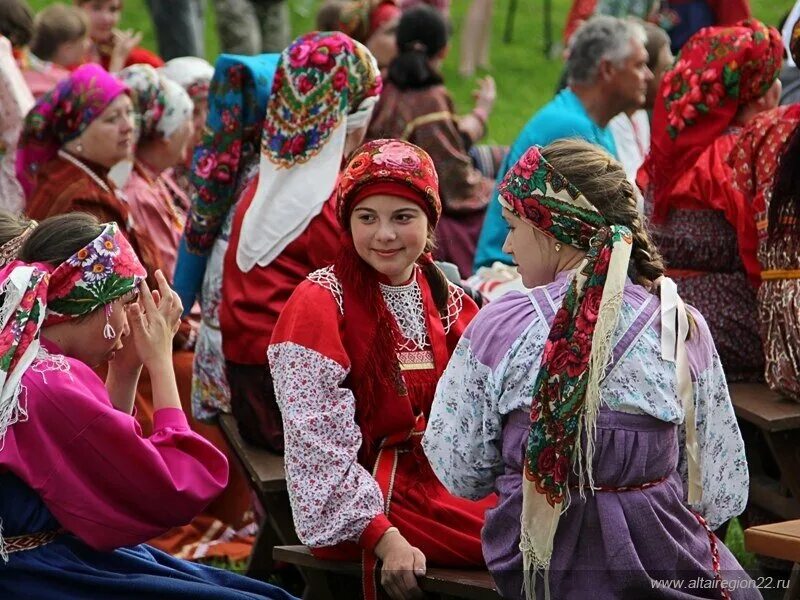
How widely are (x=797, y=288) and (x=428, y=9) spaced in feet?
11.9

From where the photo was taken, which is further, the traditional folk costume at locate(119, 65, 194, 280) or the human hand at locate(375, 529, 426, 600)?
the traditional folk costume at locate(119, 65, 194, 280)

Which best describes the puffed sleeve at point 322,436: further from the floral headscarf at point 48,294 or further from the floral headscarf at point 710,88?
the floral headscarf at point 710,88

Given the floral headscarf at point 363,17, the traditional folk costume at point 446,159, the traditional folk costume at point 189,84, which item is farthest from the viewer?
the floral headscarf at point 363,17

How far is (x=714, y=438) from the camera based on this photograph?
3.21m

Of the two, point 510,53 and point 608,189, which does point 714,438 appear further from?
point 510,53

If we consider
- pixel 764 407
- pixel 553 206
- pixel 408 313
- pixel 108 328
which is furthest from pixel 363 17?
pixel 553 206

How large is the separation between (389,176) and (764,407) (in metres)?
1.74

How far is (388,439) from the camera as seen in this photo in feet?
12.3

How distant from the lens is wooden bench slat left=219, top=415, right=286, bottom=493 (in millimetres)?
4367

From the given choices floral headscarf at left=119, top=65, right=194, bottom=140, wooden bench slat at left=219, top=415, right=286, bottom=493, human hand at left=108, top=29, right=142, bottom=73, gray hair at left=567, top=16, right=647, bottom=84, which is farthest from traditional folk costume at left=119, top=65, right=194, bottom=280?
gray hair at left=567, top=16, right=647, bottom=84

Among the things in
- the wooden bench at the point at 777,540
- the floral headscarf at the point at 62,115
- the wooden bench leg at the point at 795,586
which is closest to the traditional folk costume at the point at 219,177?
the floral headscarf at the point at 62,115

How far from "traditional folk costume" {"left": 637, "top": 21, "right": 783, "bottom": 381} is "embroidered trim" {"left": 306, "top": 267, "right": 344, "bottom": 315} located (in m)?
1.72

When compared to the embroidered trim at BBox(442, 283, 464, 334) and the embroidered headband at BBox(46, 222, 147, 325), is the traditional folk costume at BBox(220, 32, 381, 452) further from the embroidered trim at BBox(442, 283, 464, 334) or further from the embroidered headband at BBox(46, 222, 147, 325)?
the embroidered headband at BBox(46, 222, 147, 325)

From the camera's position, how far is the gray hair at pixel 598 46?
20.3 feet
